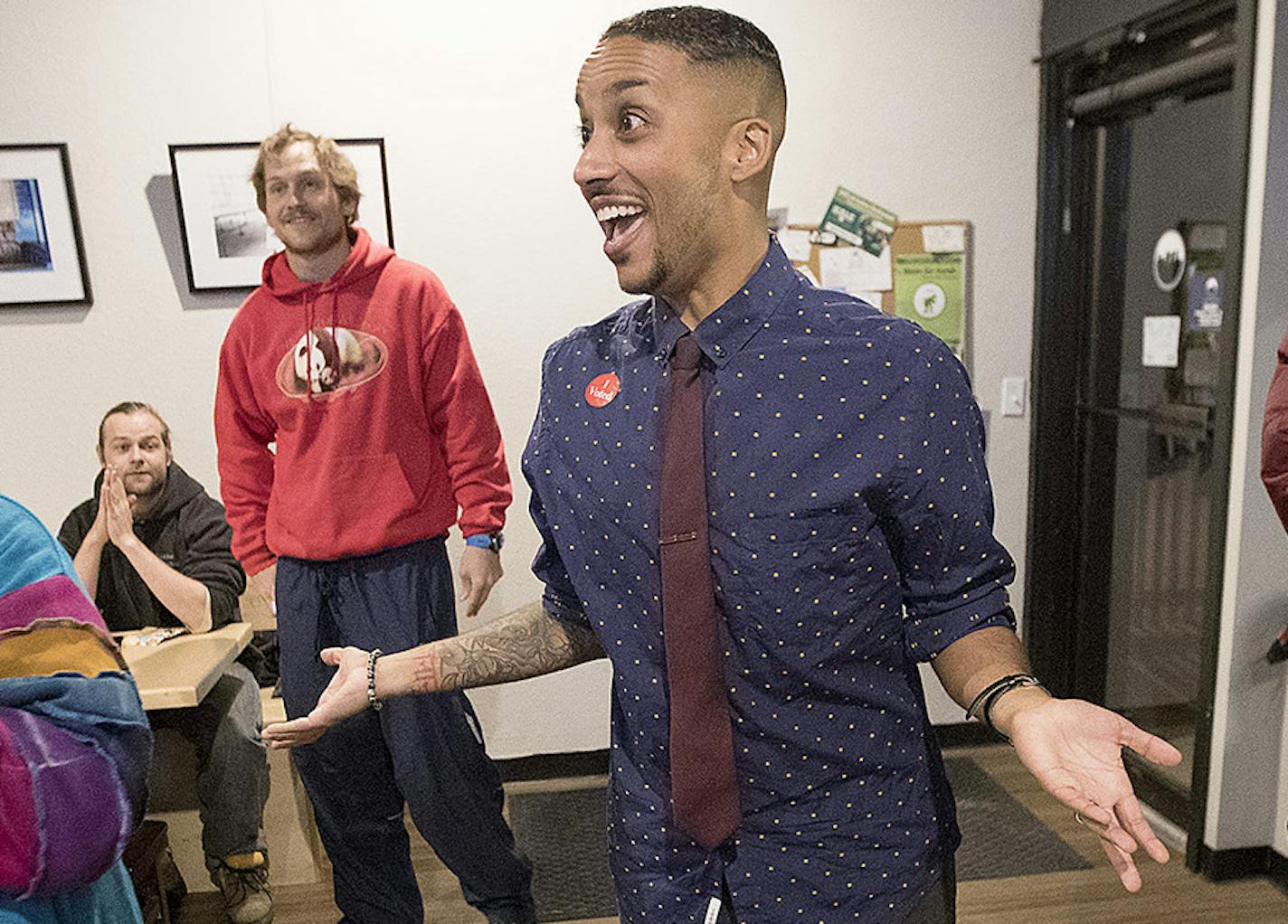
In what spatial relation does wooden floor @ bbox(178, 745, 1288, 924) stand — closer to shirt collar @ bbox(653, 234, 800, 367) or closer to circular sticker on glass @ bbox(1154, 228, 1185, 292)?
circular sticker on glass @ bbox(1154, 228, 1185, 292)

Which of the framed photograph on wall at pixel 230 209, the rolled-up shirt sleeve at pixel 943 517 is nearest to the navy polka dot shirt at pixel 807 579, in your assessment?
the rolled-up shirt sleeve at pixel 943 517

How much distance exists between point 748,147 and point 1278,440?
1.33 m

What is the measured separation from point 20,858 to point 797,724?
2.33 feet

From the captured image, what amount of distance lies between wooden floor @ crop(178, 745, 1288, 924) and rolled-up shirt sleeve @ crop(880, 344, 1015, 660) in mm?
1663

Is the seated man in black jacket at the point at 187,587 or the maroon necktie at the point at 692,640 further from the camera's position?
the seated man in black jacket at the point at 187,587

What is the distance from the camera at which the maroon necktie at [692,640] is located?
3.40ft

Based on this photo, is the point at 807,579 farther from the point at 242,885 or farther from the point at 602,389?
the point at 242,885

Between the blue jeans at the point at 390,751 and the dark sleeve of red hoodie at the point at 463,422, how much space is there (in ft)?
0.42

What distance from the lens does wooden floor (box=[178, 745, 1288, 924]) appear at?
2377 mm

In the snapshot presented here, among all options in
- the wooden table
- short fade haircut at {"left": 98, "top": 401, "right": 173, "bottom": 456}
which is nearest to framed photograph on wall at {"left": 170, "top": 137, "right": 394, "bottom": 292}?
short fade haircut at {"left": 98, "top": 401, "right": 173, "bottom": 456}

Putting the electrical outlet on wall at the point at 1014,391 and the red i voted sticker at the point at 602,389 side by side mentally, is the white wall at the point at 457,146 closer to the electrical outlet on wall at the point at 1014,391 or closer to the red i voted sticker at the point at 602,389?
the electrical outlet on wall at the point at 1014,391

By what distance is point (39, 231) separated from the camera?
9.51 ft

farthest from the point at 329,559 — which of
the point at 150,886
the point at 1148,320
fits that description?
the point at 1148,320

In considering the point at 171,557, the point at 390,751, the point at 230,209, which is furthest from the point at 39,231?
the point at 390,751
